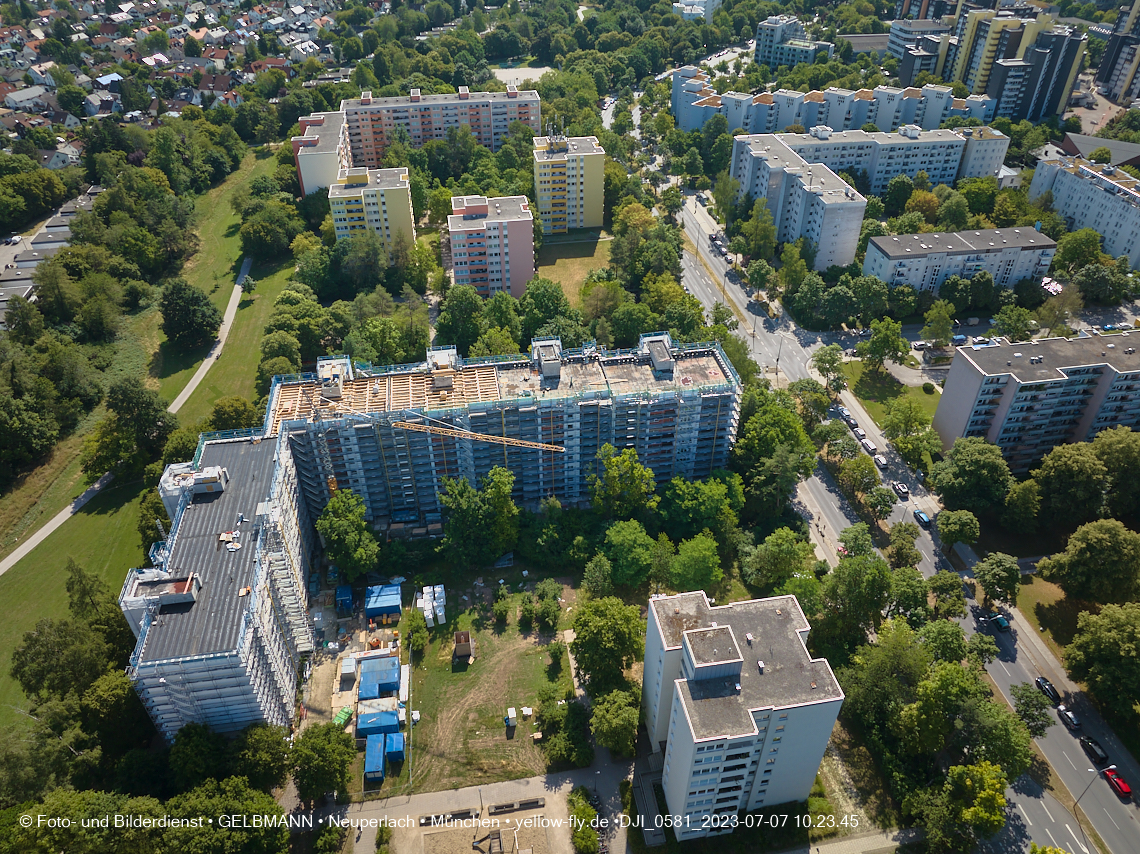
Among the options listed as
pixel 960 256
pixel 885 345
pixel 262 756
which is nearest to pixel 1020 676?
pixel 885 345

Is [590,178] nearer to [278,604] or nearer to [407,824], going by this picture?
[278,604]

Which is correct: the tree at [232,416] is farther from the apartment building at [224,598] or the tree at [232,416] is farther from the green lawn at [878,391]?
the green lawn at [878,391]

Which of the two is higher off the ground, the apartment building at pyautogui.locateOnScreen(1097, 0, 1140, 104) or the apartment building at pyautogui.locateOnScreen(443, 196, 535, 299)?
the apartment building at pyautogui.locateOnScreen(1097, 0, 1140, 104)

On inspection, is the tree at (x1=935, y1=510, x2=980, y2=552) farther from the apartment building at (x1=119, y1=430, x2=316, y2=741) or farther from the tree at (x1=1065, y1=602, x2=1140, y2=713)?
the apartment building at (x1=119, y1=430, x2=316, y2=741)

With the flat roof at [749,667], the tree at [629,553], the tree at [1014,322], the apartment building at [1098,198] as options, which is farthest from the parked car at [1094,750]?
the apartment building at [1098,198]

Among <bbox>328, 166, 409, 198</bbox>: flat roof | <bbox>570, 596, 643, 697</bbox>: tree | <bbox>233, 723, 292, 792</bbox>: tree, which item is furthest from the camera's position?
<bbox>328, 166, 409, 198</bbox>: flat roof

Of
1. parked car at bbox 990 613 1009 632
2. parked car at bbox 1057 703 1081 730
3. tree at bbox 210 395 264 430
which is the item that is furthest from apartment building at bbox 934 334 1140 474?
tree at bbox 210 395 264 430

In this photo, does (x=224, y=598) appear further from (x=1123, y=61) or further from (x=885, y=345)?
(x=1123, y=61)
